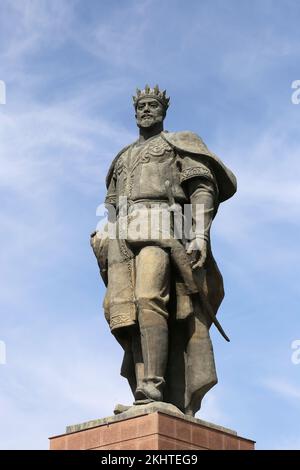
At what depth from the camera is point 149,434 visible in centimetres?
1137

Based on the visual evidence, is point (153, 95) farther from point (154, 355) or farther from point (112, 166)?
point (154, 355)

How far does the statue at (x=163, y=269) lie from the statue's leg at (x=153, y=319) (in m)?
0.01

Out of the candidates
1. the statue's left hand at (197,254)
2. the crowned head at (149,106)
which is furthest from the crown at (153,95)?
the statue's left hand at (197,254)

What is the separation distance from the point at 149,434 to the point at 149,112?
4.20 m

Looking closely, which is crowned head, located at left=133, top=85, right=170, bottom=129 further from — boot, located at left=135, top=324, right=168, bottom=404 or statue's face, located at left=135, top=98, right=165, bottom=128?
boot, located at left=135, top=324, right=168, bottom=404

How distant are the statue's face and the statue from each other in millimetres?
13

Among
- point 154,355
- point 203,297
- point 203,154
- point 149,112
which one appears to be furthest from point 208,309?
point 149,112

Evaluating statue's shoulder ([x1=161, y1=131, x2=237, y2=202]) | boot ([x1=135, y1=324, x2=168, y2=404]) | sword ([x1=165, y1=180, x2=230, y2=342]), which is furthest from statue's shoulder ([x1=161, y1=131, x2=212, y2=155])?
boot ([x1=135, y1=324, x2=168, y2=404])

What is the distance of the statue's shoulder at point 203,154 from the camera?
13.2m
